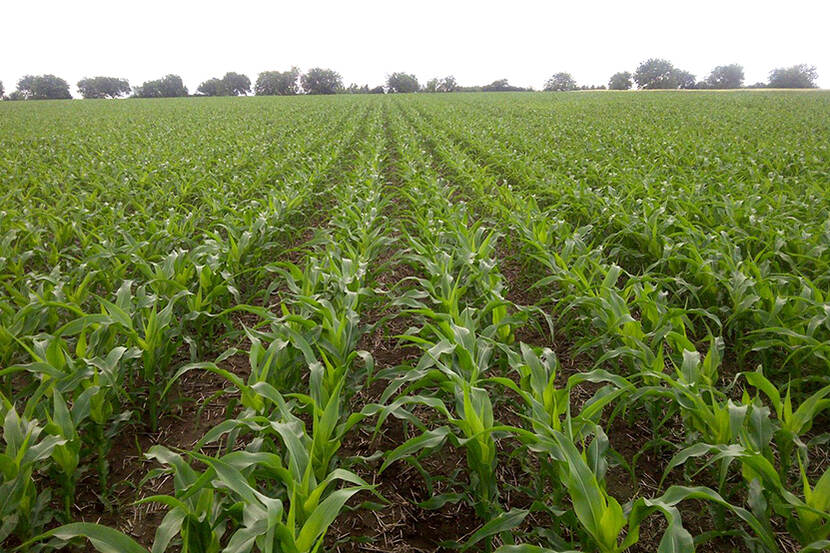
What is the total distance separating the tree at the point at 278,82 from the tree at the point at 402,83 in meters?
15.9

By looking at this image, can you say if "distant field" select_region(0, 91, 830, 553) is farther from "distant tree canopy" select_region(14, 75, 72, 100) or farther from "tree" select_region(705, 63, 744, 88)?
"tree" select_region(705, 63, 744, 88)

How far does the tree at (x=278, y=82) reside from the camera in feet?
244

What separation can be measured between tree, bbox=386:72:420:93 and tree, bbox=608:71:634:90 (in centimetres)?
3514

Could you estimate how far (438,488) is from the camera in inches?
81.3

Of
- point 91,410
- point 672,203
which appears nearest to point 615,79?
point 672,203

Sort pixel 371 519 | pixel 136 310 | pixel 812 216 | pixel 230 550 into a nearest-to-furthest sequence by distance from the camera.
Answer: pixel 230 550 < pixel 371 519 < pixel 136 310 < pixel 812 216

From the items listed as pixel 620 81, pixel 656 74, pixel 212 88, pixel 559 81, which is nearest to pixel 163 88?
pixel 212 88

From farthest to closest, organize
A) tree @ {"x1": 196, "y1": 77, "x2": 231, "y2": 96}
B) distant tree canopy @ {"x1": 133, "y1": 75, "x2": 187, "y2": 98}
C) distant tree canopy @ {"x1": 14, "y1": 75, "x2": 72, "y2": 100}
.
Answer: tree @ {"x1": 196, "y1": 77, "x2": 231, "y2": 96}
distant tree canopy @ {"x1": 133, "y1": 75, "x2": 187, "y2": 98}
distant tree canopy @ {"x1": 14, "y1": 75, "x2": 72, "y2": 100}

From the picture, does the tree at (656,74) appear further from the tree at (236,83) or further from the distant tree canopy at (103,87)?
the distant tree canopy at (103,87)

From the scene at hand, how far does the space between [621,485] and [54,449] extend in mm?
2383

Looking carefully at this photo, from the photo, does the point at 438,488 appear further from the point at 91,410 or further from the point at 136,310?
the point at 136,310

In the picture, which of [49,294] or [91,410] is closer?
[91,410]

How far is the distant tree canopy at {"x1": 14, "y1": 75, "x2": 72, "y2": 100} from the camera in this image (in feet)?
227

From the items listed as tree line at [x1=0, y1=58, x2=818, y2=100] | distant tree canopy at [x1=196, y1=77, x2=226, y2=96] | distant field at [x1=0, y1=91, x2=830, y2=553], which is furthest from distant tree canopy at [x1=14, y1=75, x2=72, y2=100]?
distant field at [x1=0, y1=91, x2=830, y2=553]
